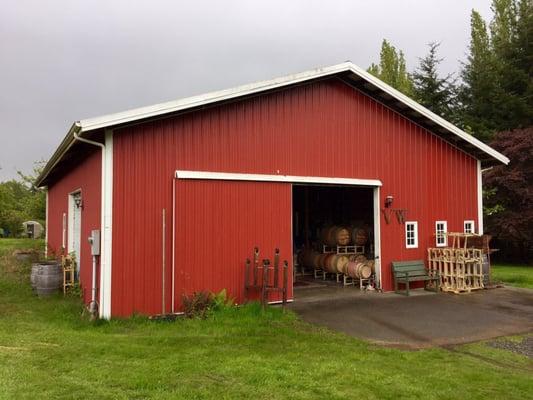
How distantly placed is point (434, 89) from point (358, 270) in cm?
2310

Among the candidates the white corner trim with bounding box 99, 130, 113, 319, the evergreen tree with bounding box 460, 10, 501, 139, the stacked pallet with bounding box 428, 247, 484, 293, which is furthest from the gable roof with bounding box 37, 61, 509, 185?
the evergreen tree with bounding box 460, 10, 501, 139

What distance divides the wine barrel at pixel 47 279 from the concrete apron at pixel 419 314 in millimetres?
5623

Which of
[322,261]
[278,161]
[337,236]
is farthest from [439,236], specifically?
[278,161]

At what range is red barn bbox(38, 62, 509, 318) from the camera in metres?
8.85

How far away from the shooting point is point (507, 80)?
93.4 ft

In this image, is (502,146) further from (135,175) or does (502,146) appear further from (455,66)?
(135,175)

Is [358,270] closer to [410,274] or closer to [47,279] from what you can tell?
[410,274]

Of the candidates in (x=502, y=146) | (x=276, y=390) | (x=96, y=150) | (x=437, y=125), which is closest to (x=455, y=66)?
(x=502, y=146)

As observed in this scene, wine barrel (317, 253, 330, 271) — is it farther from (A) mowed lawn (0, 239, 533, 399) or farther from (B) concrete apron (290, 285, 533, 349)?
(A) mowed lawn (0, 239, 533, 399)

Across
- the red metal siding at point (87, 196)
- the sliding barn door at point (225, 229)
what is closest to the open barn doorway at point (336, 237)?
the sliding barn door at point (225, 229)

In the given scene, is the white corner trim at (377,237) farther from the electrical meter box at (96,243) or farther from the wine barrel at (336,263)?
the electrical meter box at (96,243)

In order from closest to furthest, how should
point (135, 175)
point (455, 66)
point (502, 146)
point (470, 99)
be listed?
point (135, 175) → point (502, 146) → point (470, 99) → point (455, 66)

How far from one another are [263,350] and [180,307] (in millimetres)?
3058

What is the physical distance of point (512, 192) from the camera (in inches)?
838
